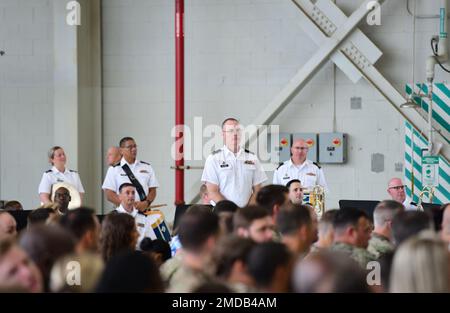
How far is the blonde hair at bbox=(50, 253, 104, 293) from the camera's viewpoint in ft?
10.9

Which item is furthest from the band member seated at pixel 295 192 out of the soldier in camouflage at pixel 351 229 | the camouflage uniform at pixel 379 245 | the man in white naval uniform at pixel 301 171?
the soldier in camouflage at pixel 351 229

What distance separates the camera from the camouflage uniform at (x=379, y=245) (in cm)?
510

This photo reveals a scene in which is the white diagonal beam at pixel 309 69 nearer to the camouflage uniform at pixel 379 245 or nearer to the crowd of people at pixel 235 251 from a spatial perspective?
the crowd of people at pixel 235 251

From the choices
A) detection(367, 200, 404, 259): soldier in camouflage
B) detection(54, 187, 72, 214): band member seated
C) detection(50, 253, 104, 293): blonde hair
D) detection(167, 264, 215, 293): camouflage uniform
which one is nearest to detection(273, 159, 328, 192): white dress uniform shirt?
detection(54, 187, 72, 214): band member seated

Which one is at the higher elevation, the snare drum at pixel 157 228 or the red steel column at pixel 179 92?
the red steel column at pixel 179 92

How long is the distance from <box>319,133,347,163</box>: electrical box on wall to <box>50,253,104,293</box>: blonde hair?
7.41 metres

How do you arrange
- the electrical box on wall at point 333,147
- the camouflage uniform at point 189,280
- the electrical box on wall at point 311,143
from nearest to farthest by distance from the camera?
1. the camouflage uniform at point 189,280
2. the electrical box on wall at point 333,147
3. the electrical box on wall at point 311,143

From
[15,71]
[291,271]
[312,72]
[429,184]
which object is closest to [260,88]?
[312,72]

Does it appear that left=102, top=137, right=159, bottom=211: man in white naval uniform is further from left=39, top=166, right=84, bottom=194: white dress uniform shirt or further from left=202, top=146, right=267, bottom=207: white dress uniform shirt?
left=202, top=146, right=267, bottom=207: white dress uniform shirt

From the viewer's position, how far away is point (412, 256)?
280cm

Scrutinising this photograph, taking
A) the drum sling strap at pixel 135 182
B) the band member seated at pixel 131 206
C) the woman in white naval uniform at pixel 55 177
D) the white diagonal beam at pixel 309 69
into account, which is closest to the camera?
the band member seated at pixel 131 206

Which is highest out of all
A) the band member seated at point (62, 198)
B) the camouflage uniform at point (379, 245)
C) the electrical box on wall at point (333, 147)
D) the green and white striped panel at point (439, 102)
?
the green and white striped panel at point (439, 102)

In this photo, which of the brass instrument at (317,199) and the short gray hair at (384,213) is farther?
the brass instrument at (317,199)
